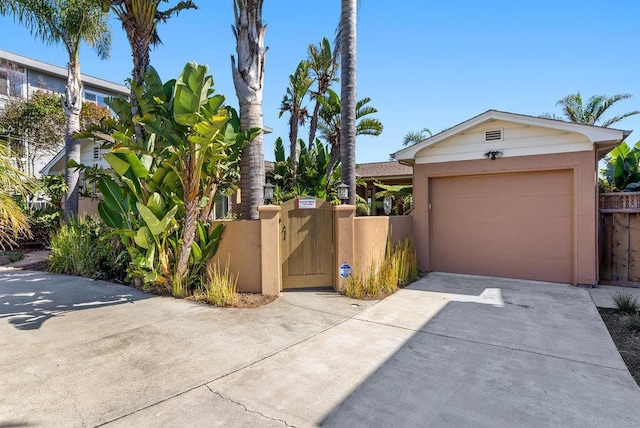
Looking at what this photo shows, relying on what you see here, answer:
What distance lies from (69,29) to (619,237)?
15.9 meters

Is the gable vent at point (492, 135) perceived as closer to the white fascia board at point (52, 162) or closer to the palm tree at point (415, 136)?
the white fascia board at point (52, 162)

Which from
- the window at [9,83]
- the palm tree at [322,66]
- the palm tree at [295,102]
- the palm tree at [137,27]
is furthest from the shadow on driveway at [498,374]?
the window at [9,83]

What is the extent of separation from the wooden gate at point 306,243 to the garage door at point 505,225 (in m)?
3.41

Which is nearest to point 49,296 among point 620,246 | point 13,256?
point 13,256

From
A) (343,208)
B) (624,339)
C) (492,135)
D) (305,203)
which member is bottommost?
(624,339)

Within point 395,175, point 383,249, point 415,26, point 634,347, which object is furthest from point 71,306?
point 395,175

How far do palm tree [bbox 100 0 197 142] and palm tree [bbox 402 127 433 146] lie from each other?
23208mm

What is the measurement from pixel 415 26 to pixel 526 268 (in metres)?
7.10

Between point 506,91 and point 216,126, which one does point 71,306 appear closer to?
point 216,126

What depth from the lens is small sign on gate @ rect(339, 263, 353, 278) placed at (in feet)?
22.4

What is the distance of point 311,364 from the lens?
3.71 meters

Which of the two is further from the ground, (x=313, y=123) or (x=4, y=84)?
(x=4, y=84)

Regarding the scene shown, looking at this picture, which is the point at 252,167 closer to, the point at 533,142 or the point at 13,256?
the point at 533,142

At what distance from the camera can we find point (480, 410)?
2883 mm
